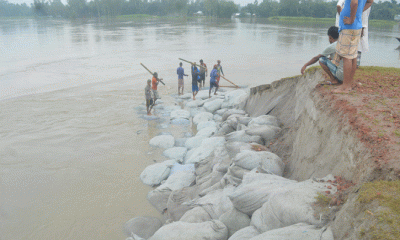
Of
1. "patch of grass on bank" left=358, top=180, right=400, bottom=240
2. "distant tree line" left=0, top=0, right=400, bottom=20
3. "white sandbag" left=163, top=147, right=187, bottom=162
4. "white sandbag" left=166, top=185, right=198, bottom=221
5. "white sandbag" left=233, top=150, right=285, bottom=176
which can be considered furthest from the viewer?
"distant tree line" left=0, top=0, right=400, bottom=20

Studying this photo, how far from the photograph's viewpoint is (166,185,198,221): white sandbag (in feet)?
11.5

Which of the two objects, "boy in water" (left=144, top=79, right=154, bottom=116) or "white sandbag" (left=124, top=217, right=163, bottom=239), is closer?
"white sandbag" (left=124, top=217, right=163, bottom=239)

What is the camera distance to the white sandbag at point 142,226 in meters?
3.50

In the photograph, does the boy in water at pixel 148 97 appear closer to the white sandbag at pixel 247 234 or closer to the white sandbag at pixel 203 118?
the white sandbag at pixel 203 118

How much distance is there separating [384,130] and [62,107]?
29.2 feet

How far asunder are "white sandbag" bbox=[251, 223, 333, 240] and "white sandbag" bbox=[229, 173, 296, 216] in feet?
1.81

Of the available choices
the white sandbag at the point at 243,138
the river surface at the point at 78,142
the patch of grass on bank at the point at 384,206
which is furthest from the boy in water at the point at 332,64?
the river surface at the point at 78,142

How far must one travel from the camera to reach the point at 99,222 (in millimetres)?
3789

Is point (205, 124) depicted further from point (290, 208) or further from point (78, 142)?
point (290, 208)

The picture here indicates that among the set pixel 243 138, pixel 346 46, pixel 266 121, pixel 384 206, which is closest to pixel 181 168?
pixel 243 138

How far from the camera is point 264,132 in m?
4.17

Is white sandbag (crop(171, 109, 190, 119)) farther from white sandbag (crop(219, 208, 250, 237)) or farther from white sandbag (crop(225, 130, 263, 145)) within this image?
white sandbag (crop(219, 208, 250, 237))

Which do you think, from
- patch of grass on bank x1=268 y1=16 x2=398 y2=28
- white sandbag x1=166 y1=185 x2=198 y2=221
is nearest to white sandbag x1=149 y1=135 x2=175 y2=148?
white sandbag x1=166 y1=185 x2=198 y2=221

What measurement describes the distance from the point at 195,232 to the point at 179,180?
1766 mm
